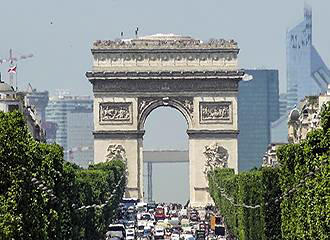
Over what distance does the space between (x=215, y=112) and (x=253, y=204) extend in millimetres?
56514

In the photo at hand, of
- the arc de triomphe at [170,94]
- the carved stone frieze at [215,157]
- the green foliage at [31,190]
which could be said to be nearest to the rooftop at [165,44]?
the arc de triomphe at [170,94]

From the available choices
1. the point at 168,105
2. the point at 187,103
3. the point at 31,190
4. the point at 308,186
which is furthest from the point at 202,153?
the point at 31,190

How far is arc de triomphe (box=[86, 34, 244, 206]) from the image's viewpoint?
156500 mm

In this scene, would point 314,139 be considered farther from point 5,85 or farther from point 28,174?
point 5,85

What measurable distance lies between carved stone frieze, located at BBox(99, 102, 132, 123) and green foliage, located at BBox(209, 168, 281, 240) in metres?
26.5

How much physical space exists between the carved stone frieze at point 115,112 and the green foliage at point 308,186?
2796 inches

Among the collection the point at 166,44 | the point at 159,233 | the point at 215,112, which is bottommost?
the point at 159,233

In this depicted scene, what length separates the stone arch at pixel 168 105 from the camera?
157 meters

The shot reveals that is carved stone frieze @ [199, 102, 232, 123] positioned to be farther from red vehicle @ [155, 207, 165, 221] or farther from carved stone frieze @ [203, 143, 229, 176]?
red vehicle @ [155, 207, 165, 221]

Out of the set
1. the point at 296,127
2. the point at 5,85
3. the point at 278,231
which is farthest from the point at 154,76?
the point at 278,231

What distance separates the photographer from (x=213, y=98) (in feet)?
518

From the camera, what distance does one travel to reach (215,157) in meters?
158

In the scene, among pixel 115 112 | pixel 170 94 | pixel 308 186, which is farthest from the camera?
pixel 115 112

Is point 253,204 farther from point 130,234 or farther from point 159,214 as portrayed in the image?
A: point 159,214
